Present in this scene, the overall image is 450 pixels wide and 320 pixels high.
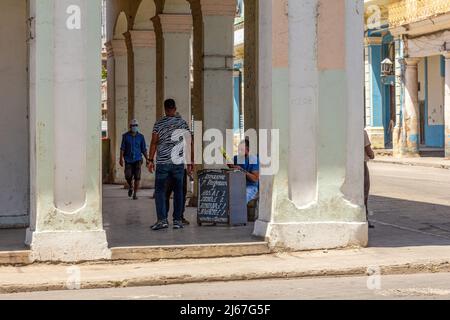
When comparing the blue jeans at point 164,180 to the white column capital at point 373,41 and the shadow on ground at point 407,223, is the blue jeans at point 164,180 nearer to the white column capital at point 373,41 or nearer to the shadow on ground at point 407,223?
the shadow on ground at point 407,223

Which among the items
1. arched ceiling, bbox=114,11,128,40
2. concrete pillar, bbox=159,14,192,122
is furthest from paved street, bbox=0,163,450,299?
arched ceiling, bbox=114,11,128,40

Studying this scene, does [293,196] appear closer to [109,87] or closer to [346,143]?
[346,143]

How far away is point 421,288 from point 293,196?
9.21 ft

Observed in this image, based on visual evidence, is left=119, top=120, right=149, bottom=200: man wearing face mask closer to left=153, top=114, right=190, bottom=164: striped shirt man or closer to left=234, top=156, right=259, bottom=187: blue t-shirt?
left=234, top=156, right=259, bottom=187: blue t-shirt

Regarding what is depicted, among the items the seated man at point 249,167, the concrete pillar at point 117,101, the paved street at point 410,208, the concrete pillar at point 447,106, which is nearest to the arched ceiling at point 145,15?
the concrete pillar at point 117,101

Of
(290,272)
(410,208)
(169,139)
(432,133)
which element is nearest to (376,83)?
(432,133)

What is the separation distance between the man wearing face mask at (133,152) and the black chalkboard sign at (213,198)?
540 centimetres

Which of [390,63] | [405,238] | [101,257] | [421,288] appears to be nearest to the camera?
[421,288]

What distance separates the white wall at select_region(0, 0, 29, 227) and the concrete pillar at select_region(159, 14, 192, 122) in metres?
6.16

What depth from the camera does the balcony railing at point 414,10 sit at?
108 feet

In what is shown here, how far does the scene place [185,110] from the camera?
19.8 metres

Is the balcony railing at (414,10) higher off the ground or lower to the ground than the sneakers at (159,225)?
higher
